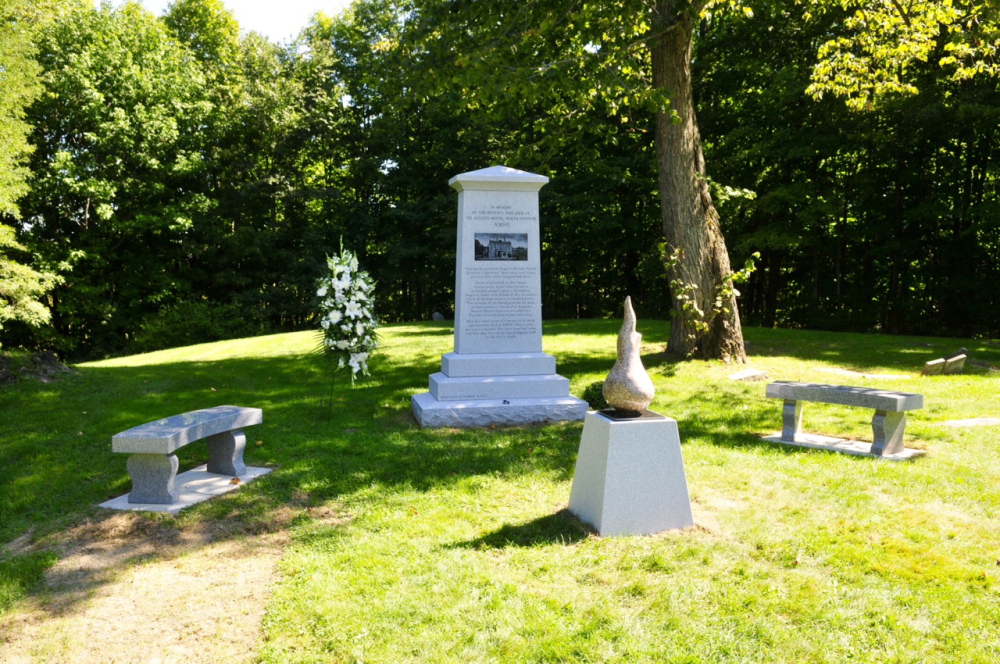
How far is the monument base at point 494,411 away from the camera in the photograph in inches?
297

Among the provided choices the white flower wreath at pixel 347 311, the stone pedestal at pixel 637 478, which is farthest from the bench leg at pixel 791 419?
the white flower wreath at pixel 347 311

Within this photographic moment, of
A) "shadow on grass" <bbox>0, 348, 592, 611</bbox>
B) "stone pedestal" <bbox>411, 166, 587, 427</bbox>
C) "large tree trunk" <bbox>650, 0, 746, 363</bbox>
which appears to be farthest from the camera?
"large tree trunk" <bbox>650, 0, 746, 363</bbox>

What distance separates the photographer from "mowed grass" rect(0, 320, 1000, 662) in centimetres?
317

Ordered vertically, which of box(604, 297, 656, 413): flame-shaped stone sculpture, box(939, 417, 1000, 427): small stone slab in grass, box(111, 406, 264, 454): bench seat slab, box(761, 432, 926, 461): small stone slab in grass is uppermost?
box(604, 297, 656, 413): flame-shaped stone sculpture

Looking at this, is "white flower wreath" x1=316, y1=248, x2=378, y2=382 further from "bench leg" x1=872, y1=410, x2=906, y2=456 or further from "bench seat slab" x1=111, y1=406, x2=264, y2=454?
"bench leg" x1=872, y1=410, x2=906, y2=456

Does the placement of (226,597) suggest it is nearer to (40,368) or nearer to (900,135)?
(40,368)

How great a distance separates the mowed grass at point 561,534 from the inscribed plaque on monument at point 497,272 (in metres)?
1.37

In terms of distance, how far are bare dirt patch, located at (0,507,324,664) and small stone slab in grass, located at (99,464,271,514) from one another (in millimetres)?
171

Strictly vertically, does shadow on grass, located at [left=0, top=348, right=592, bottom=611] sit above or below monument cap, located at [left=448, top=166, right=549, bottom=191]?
below

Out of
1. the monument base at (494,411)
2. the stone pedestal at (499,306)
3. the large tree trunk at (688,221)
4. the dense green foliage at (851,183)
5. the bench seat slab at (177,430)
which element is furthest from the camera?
the dense green foliage at (851,183)

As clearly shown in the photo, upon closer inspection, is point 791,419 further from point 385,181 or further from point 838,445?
point 385,181

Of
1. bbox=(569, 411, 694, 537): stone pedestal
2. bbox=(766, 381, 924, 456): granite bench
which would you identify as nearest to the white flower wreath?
bbox=(569, 411, 694, 537): stone pedestal

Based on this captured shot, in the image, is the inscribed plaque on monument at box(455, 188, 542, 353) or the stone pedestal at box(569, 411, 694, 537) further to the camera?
the inscribed plaque on monument at box(455, 188, 542, 353)

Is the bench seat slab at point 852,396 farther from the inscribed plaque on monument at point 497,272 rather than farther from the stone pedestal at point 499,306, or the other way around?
the inscribed plaque on monument at point 497,272
